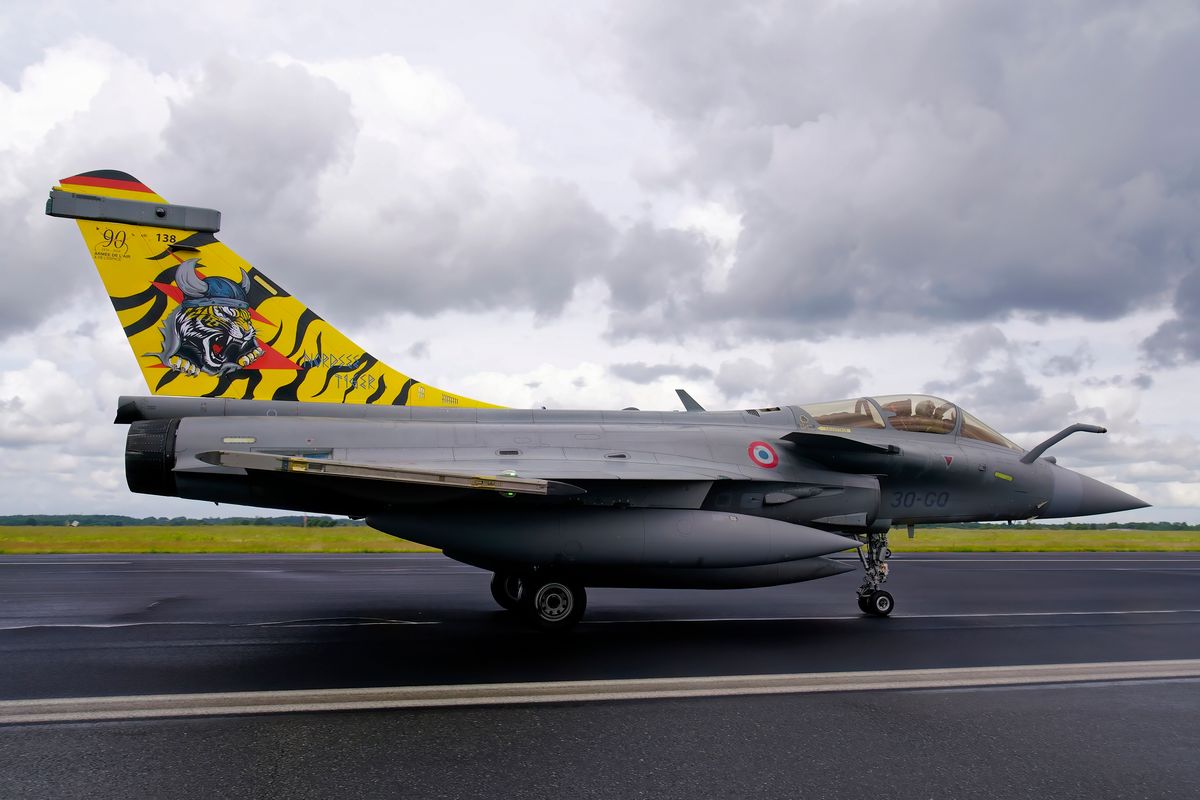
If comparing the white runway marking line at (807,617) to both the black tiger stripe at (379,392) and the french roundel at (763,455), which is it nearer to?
the french roundel at (763,455)

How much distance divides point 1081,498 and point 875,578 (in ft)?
11.1

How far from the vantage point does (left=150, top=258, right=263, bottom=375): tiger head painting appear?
9172mm

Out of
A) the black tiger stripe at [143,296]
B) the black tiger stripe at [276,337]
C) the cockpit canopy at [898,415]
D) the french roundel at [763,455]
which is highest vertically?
the black tiger stripe at [143,296]

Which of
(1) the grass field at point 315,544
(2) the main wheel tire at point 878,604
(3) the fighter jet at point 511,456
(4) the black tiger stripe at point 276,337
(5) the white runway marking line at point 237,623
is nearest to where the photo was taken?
(3) the fighter jet at point 511,456

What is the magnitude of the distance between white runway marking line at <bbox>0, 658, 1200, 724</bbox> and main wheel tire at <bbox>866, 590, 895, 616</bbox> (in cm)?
306

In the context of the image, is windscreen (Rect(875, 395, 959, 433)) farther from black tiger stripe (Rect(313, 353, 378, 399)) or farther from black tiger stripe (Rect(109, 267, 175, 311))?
black tiger stripe (Rect(109, 267, 175, 311))

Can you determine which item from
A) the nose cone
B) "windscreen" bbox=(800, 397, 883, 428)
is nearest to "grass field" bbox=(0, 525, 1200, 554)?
the nose cone

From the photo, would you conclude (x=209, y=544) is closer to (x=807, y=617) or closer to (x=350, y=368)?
(x=350, y=368)

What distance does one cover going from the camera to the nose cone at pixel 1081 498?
1104 centimetres

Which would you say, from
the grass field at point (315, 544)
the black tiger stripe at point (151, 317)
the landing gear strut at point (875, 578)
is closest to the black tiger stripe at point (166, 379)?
the black tiger stripe at point (151, 317)

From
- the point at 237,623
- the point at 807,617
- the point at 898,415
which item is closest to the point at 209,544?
the point at 237,623

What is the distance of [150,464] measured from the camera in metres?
8.00

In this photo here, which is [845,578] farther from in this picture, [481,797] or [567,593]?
[481,797]

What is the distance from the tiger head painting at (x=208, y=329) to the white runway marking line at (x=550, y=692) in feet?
15.2
